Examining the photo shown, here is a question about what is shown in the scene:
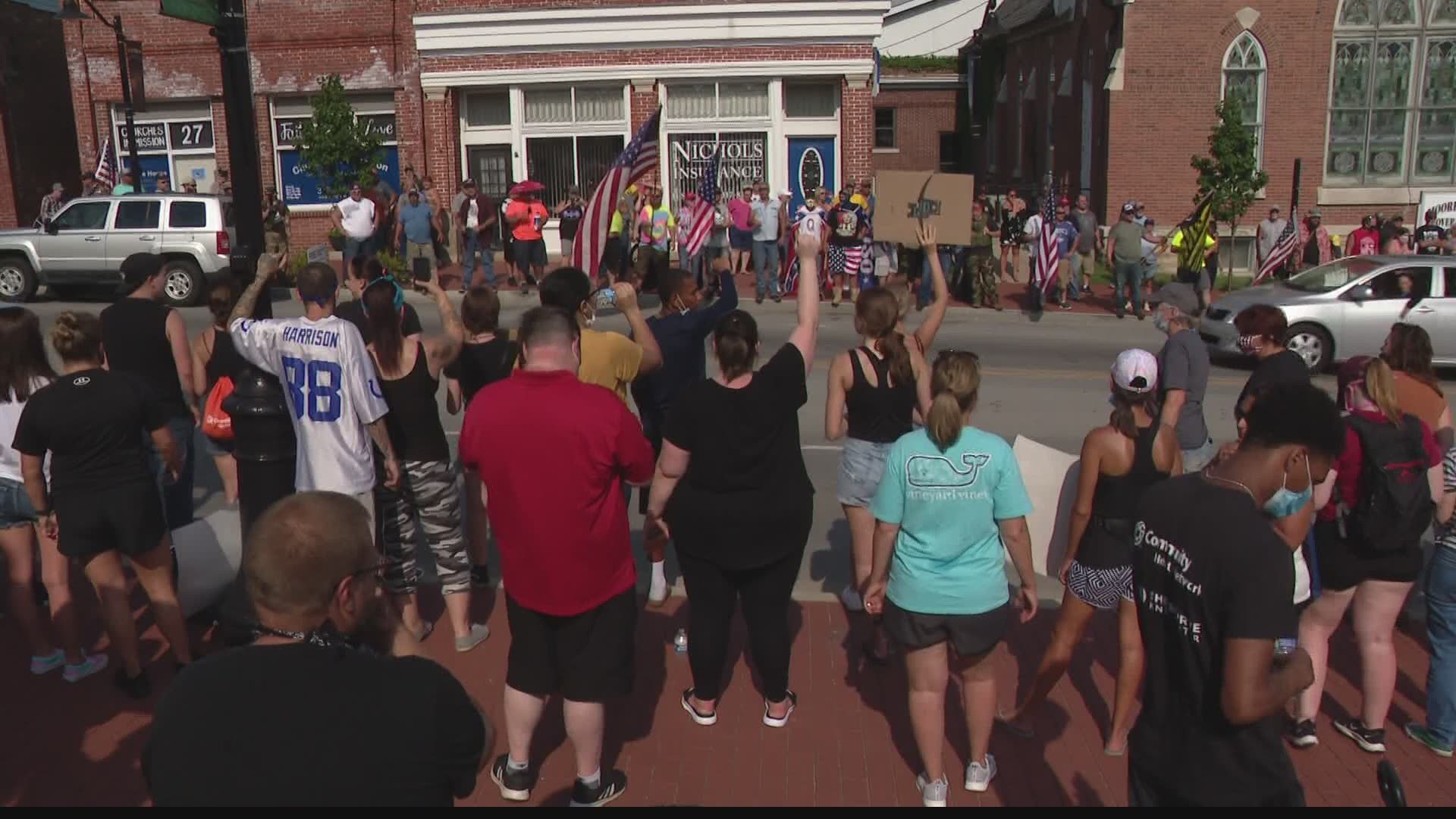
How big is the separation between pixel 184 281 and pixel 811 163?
1229cm

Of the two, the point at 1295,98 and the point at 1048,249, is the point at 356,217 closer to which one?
the point at 1048,249

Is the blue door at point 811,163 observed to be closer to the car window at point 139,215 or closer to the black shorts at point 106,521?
the car window at point 139,215

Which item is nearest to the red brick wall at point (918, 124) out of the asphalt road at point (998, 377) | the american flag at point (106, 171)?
the asphalt road at point (998, 377)

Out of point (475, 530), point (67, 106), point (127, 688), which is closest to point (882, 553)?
point (475, 530)

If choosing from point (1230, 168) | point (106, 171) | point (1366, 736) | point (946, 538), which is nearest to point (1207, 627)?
point (946, 538)

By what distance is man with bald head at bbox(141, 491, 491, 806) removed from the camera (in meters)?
2.29

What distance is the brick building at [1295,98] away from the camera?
2403 centimetres

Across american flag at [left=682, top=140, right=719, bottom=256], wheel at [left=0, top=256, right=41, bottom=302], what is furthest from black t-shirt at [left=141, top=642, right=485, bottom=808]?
wheel at [left=0, top=256, right=41, bottom=302]

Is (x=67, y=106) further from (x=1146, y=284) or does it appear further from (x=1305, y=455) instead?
(x=1305, y=455)

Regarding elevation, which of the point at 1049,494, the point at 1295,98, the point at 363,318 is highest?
the point at 1295,98

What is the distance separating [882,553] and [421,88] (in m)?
23.5

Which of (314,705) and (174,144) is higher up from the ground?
(174,144)

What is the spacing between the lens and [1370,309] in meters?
15.0

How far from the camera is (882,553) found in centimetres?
473
